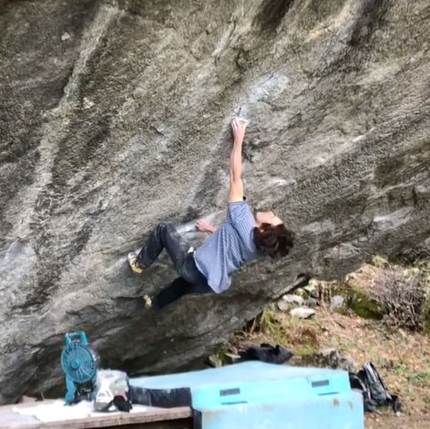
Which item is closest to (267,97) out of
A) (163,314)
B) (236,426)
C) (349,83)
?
(349,83)

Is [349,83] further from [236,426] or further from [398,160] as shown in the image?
[236,426]

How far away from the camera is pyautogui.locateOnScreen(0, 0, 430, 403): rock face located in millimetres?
4078

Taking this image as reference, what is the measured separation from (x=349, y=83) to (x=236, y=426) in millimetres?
2190

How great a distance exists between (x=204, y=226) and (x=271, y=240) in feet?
2.16

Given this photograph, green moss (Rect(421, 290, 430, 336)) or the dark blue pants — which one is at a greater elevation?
the dark blue pants

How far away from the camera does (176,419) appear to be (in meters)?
4.80

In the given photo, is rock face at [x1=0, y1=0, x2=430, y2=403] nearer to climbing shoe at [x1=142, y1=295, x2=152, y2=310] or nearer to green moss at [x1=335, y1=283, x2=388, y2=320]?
climbing shoe at [x1=142, y1=295, x2=152, y2=310]

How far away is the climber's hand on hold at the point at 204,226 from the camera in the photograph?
17.8ft

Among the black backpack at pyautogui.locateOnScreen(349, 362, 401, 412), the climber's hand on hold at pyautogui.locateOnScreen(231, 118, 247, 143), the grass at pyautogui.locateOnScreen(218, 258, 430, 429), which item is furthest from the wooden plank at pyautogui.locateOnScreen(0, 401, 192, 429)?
the grass at pyautogui.locateOnScreen(218, 258, 430, 429)

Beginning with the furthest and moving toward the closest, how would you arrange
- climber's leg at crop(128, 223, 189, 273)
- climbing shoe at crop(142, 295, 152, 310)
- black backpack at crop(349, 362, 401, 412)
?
black backpack at crop(349, 362, 401, 412) → climbing shoe at crop(142, 295, 152, 310) → climber's leg at crop(128, 223, 189, 273)

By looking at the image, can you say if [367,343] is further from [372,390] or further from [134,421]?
[134,421]

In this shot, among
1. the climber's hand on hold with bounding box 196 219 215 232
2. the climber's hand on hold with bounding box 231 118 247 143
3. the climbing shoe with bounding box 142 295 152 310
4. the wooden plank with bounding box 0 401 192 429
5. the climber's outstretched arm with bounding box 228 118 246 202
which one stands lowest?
the wooden plank with bounding box 0 401 192 429

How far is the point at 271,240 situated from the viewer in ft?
16.2

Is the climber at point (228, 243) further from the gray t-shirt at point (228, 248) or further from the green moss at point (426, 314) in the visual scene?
the green moss at point (426, 314)
